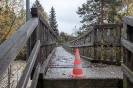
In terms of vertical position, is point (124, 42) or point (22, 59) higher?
point (124, 42)

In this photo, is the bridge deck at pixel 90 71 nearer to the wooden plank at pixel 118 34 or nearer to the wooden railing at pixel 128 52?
the wooden railing at pixel 128 52

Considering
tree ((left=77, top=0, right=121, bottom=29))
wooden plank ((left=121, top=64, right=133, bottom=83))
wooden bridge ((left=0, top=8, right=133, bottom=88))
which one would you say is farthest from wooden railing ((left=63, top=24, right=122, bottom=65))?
→ tree ((left=77, top=0, right=121, bottom=29))

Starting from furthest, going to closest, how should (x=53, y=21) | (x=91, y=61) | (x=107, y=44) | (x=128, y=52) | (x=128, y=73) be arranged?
(x=53, y=21) → (x=91, y=61) → (x=107, y=44) → (x=128, y=52) → (x=128, y=73)

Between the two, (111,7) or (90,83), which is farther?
(111,7)

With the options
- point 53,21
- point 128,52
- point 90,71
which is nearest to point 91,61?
point 90,71

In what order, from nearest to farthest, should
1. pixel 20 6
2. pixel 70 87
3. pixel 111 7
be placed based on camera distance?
pixel 70 87 < pixel 20 6 < pixel 111 7

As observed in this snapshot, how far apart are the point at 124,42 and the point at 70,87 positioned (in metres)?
1.43

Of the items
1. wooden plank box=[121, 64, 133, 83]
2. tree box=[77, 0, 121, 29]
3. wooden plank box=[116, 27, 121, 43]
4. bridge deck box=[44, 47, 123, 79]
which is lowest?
bridge deck box=[44, 47, 123, 79]

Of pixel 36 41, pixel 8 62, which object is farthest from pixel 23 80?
pixel 36 41

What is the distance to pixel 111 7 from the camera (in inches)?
1204

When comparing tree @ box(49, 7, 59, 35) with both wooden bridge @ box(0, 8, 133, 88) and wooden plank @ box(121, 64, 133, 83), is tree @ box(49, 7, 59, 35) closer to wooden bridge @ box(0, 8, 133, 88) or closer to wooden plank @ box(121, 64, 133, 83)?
wooden bridge @ box(0, 8, 133, 88)

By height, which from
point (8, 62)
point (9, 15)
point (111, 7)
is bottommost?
point (8, 62)

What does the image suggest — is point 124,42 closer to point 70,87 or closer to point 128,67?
point 128,67

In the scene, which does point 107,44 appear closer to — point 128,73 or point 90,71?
point 90,71
